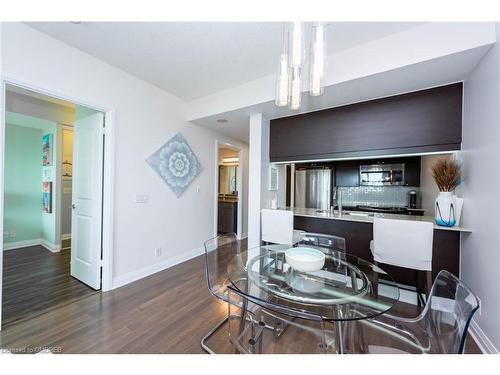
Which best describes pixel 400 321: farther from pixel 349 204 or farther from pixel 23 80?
pixel 23 80

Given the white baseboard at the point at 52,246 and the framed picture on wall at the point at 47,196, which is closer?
the white baseboard at the point at 52,246

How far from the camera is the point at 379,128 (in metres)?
2.60

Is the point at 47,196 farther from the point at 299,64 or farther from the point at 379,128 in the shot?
the point at 379,128

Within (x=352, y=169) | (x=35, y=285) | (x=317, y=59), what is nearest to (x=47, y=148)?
(x=35, y=285)

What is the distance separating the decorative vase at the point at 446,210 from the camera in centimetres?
209

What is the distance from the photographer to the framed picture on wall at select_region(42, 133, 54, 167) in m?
4.00

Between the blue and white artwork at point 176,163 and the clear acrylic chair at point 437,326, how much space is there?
9.44 feet

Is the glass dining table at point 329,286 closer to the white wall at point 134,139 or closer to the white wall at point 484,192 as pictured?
the white wall at point 484,192

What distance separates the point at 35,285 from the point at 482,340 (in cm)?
448

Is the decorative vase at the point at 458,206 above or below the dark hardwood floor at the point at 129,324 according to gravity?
above

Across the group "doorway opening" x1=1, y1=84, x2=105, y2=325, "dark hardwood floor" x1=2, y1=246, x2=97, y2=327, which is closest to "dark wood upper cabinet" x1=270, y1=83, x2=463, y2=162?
"doorway opening" x1=1, y1=84, x2=105, y2=325

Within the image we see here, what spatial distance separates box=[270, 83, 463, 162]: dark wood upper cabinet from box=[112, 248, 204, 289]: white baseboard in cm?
222

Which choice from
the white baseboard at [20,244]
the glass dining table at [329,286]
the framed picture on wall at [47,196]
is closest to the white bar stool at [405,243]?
the glass dining table at [329,286]
